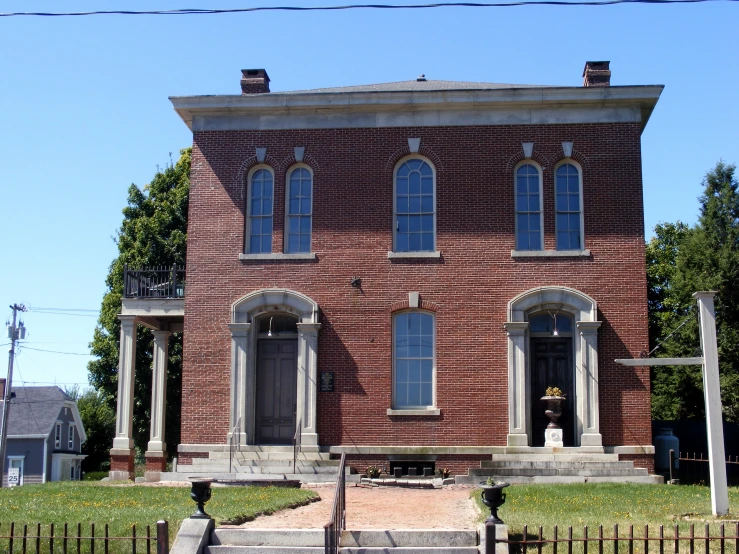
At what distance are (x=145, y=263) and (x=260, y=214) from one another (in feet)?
52.9

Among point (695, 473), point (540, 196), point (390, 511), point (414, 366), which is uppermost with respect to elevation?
point (540, 196)

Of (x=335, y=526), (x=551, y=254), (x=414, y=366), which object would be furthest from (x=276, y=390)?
(x=335, y=526)

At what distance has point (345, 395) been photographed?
20859mm

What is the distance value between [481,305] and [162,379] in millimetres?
9238

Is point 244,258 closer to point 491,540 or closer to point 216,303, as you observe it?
point 216,303

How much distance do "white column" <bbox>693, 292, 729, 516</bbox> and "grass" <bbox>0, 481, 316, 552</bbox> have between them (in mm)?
6097

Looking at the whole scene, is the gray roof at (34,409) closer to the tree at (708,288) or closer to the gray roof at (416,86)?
the tree at (708,288)

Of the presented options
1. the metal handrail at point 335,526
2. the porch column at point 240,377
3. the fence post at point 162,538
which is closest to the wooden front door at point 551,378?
the porch column at point 240,377

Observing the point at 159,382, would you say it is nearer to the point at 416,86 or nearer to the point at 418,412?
the point at 418,412

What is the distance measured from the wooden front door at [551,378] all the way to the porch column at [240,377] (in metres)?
6.17

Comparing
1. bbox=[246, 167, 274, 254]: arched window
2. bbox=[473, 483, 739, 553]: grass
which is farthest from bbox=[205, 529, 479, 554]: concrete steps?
bbox=[246, 167, 274, 254]: arched window

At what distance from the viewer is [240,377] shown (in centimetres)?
2106

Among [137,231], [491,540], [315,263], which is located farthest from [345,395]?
[137,231]

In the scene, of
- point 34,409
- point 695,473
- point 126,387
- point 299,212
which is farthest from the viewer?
point 34,409
